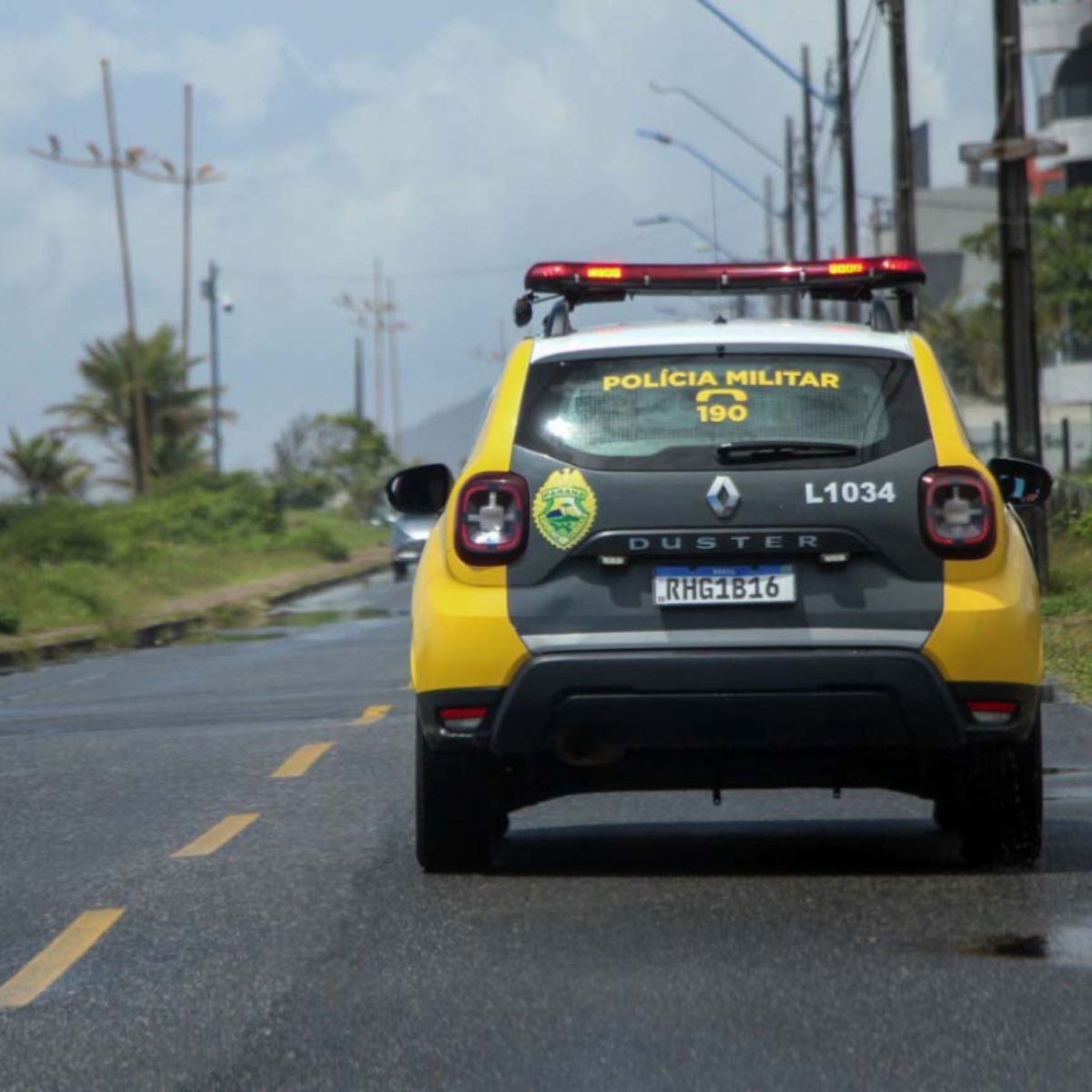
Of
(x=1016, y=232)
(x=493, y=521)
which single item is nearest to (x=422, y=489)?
(x=493, y=521)

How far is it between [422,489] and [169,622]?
22539 millimetres

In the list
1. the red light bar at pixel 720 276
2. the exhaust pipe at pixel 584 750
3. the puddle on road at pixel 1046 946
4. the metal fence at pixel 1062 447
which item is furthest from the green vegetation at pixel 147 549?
the puddle on road at pixel 1046 946

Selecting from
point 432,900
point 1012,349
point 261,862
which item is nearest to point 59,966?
point 432,900

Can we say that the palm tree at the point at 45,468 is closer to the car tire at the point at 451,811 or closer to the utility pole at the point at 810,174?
the utility pole at the point at 810,174

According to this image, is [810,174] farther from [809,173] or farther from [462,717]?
[462,717]

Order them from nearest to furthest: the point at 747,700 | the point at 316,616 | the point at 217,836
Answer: the point at 747,700, the point at 217,836, the point at 316,616

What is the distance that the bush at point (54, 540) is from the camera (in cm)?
4062

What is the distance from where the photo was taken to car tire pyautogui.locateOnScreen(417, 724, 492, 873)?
8141 mm

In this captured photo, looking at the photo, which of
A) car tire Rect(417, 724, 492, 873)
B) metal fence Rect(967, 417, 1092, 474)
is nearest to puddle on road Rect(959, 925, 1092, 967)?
car tire Rect(417, 724, 492, 873)

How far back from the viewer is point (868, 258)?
9062mm

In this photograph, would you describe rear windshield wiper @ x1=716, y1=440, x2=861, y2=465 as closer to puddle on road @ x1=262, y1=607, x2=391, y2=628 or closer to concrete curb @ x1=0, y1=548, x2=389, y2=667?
concrete curb @ x1=0, y1=548, x2=389, y2=667

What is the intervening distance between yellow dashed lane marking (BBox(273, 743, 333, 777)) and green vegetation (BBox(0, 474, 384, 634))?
15449 mm

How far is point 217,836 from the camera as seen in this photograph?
9.62 m

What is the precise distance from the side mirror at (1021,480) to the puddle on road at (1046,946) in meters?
2.08
